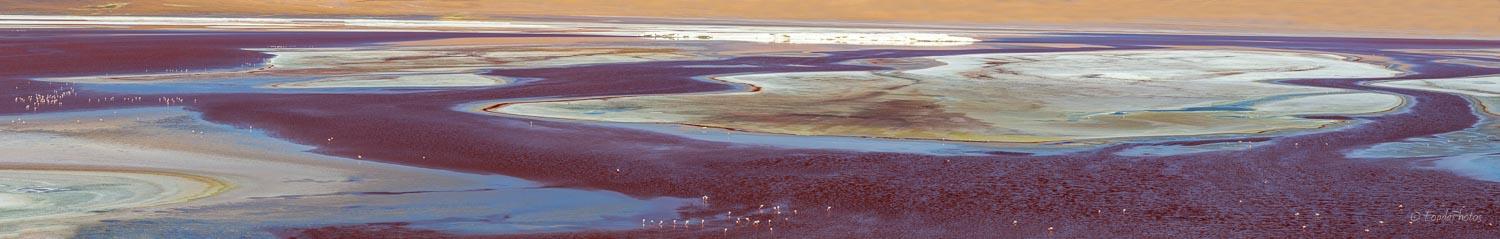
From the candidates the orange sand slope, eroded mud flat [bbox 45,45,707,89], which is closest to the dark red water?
eroded mud flat [bbox 45,45,707,89]

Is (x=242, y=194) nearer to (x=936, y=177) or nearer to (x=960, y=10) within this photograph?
(x=936, y=177)

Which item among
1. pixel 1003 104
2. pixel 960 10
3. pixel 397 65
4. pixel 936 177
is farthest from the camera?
pixel 960 10

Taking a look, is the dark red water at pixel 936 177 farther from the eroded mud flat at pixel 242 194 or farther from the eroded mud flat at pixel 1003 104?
the eroded mud flat at pixel 1003 104

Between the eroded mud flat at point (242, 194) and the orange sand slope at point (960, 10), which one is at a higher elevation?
the eroded mud flat at point (242, 194)

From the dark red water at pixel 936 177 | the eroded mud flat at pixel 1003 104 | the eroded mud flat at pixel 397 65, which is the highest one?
the dark red water at pixel 936 177

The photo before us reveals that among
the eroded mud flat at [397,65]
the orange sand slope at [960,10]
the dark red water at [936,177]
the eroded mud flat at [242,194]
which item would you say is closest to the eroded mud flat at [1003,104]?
the dark red water at [936,177]

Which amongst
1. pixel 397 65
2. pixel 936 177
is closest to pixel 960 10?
pixel 397 65

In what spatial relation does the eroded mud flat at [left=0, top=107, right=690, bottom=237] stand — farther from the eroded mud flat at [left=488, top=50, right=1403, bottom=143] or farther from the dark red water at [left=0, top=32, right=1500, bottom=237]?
the eroded mud flat at [left=488, top=50, right=1403, bottom=143]

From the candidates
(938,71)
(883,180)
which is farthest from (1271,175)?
(938,71)
